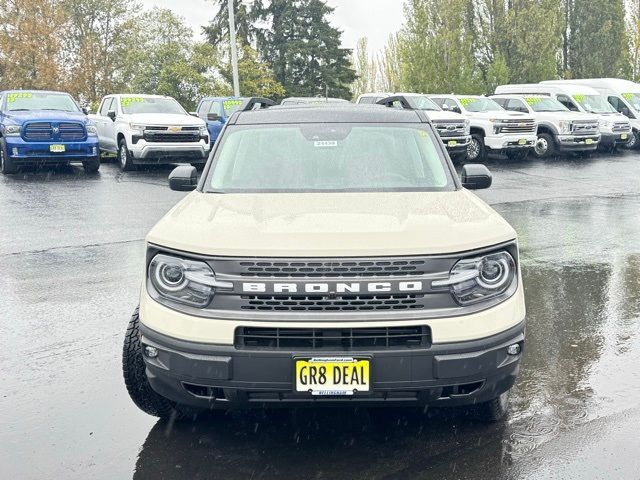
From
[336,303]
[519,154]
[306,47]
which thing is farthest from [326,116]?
[306,47]

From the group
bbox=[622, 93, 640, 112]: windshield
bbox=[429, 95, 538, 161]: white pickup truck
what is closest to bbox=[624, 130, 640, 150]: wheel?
bbox=[622, 93, 640, 112]: windshield

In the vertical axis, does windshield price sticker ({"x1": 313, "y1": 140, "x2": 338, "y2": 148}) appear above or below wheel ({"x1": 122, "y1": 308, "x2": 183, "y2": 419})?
above

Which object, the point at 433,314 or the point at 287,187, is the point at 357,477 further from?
the point at 287,187

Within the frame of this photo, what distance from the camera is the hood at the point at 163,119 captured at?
58.7 ft

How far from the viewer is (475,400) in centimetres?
362

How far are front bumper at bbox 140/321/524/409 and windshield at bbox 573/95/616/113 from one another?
23.7m

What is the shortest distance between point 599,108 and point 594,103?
1.10 ft

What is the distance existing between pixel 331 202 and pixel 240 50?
39110mm

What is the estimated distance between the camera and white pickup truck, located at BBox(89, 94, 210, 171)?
1786cm

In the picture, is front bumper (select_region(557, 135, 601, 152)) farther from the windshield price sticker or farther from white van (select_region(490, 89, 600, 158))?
the windshield price sticker

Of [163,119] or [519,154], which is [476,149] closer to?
[519,154]

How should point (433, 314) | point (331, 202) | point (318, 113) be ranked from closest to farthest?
point (433, 314) → point (331, 202) → point (318, 113)

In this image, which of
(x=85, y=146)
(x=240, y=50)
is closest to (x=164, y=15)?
(x=240, y=50)

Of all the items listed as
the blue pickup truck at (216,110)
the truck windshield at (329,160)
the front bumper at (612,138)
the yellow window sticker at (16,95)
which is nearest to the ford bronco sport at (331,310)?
the truck windshield at (329,160)
